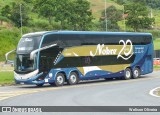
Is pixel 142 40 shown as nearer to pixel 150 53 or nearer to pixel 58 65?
pixel 150 53

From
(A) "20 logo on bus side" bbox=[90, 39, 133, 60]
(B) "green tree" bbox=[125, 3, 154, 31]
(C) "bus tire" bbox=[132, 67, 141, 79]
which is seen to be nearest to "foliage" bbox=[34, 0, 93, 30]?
(B) "green tree" bbox=[125, 3, 154, 31]

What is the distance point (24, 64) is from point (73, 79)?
12.4 feet

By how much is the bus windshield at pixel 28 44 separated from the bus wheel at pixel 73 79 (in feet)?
11.9

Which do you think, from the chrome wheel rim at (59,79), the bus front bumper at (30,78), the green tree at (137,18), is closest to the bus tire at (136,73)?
the chrome wheel rim at (59,79)

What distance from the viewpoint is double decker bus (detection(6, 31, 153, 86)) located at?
3080 cm

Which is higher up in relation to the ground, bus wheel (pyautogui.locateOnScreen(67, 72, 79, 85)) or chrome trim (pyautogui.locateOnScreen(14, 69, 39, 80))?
chrome trim (pyautogui.locateOnScreen(14, 69, 39, 80))

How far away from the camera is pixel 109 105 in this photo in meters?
17.9

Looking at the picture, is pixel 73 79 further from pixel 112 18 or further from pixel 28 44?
pixel 112 18

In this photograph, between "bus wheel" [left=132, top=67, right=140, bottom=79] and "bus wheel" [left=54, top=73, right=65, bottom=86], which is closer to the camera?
"bus wheel" [left=54, top=73, right=65, bottom=86]

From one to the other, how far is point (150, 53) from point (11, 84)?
12.8 metres

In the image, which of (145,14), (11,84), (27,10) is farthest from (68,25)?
(11,84)

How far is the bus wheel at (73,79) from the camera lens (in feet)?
107

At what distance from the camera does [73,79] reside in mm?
32969

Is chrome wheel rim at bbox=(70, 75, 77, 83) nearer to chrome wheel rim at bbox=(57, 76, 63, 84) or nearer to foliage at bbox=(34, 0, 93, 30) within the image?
chrome wheel rim at bbox=(57, 76, 63, 84)
